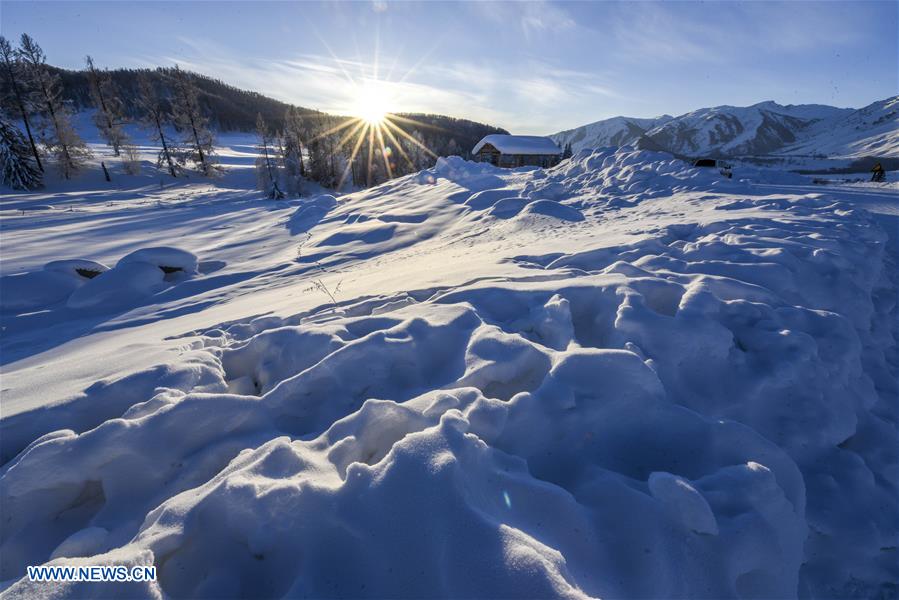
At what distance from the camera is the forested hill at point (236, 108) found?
2628 inches

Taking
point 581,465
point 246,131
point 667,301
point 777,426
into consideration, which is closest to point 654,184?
point 667,301

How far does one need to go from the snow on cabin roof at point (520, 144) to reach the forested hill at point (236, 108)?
15.9m

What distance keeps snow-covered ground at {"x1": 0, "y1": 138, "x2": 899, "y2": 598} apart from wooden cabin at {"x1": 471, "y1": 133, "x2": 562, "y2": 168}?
41.3 meters

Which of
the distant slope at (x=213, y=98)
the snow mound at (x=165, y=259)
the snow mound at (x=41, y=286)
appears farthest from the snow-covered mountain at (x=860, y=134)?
the distant slope at (x=213, y=98)

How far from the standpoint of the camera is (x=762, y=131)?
327ft

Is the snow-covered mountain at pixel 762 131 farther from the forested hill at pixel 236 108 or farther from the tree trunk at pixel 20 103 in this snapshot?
the tree trunk at pixel 20 103

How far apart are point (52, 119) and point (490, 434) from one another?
129 ft

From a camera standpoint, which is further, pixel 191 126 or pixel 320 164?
pixel 320 164

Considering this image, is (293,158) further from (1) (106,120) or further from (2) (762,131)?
(2) (762,131)

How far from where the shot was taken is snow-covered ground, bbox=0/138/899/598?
1480mm

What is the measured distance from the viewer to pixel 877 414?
9.45 feet

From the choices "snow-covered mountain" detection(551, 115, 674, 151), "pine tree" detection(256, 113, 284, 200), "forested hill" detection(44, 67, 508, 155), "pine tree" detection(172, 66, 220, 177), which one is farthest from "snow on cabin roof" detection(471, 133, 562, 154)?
"snow-covered mountain" detection(551, 115, 674, 151)

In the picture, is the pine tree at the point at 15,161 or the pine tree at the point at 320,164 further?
the pine tree at the point at 320,164

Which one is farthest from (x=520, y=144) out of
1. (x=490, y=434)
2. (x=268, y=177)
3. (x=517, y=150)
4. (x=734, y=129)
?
(x=734, y=129)
